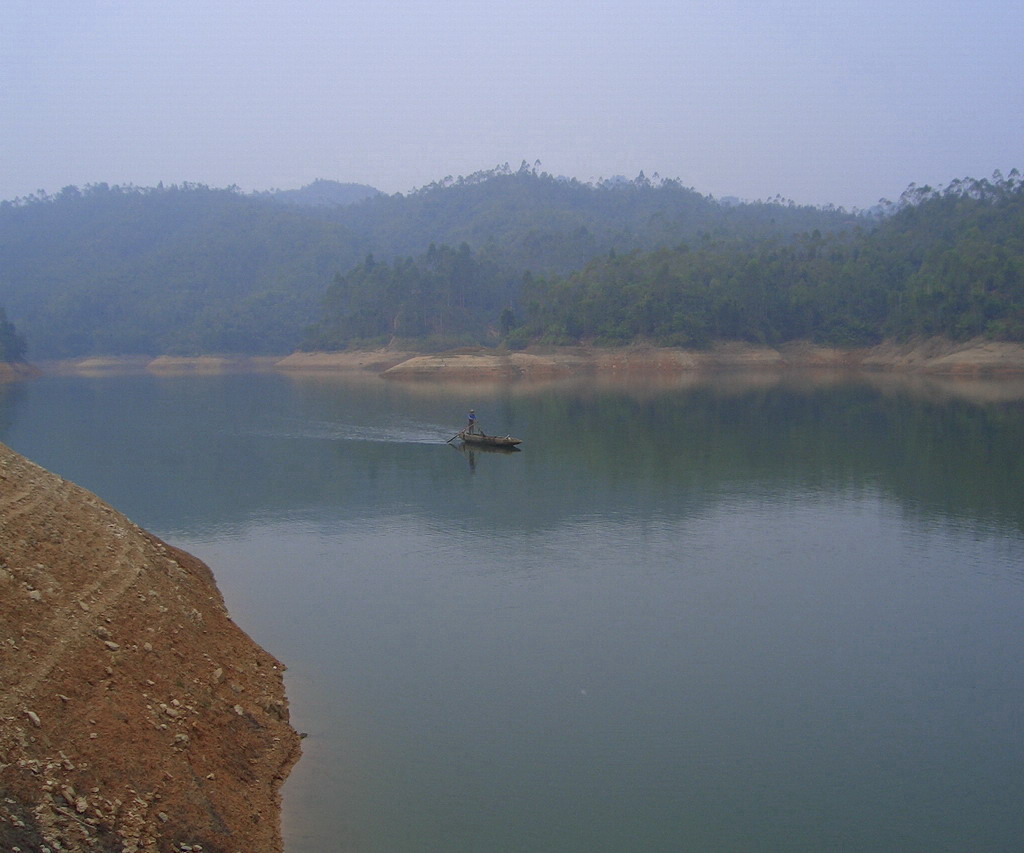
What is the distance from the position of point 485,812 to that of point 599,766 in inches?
60.8

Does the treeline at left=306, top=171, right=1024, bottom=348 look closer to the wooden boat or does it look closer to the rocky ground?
the wooden boat

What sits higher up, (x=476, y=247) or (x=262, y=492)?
(x=476, y=247)

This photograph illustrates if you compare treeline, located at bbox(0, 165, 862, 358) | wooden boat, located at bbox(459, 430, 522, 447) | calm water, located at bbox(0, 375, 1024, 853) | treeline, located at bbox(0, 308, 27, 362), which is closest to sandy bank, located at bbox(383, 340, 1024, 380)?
treeline, located at bbox(0, 165, 862, 358)

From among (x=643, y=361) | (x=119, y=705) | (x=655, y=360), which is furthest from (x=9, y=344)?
(x=119, y=705)

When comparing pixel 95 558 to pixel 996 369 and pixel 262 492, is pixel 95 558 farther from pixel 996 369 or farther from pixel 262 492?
pixel 996 369

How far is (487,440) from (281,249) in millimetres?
122676

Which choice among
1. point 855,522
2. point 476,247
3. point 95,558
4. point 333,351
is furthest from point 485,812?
point 476,247

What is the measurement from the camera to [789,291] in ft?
295

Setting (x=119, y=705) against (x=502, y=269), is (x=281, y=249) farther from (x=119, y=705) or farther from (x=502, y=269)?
(x=119, y=705)

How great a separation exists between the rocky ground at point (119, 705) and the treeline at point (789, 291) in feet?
230

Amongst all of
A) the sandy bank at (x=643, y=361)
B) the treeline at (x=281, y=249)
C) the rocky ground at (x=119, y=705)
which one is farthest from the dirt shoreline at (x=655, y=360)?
the rocky ground at (x=119, y=705)

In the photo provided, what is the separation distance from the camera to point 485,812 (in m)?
9.81

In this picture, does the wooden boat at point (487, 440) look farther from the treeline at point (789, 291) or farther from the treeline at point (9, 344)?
the treeline at point (9, 344)

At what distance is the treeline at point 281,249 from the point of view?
120062mm
